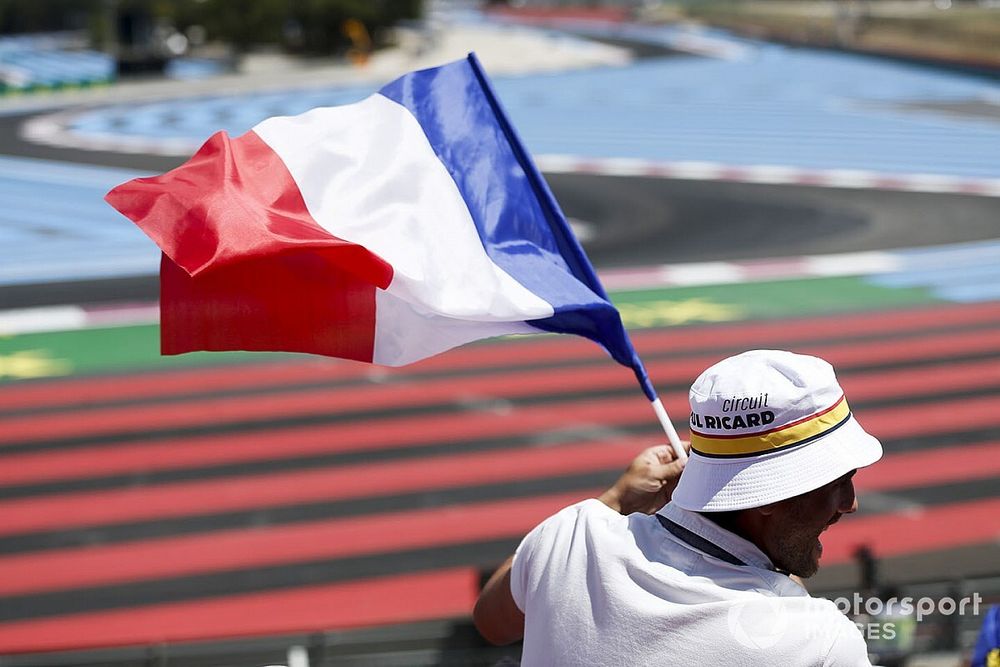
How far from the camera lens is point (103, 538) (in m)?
7.42

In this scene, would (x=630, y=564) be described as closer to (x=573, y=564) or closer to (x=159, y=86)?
(x=573, y=564)

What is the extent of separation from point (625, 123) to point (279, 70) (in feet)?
57.8

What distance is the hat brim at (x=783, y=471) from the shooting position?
6.72 ft

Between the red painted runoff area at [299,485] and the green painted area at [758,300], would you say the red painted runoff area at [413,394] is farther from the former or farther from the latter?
the green painted area at [758,300]

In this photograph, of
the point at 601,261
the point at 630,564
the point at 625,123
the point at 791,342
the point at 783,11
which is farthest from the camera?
the point at 783,11

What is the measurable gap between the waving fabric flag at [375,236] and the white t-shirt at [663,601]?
896mm

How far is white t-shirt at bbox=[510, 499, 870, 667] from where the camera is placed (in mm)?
1969

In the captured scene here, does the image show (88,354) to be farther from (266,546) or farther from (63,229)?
(63,229)

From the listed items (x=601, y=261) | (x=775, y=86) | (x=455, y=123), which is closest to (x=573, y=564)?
(x=455, y=123)

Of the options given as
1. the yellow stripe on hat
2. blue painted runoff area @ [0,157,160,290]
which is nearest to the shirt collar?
the yellow stripe on hat

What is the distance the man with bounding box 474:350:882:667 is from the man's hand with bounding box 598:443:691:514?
0.41 meters

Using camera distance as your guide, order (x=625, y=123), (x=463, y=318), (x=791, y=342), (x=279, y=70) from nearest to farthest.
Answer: (x=463, y=318) < (x=791, y=342) < (x=625, y=123) < (x=279, y=70)

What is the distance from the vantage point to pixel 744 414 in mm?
2072

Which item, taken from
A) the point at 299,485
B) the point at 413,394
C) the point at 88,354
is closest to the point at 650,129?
the point at 88,354
